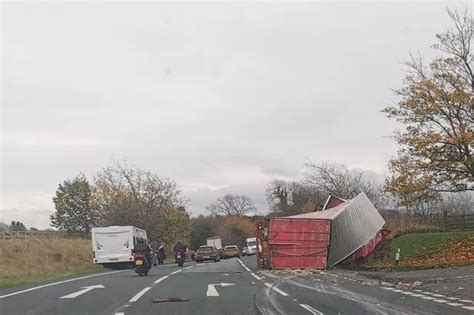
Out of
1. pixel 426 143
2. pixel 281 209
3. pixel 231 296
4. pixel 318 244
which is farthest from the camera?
pixel 281 209

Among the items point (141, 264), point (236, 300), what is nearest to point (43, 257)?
point (141, 264)

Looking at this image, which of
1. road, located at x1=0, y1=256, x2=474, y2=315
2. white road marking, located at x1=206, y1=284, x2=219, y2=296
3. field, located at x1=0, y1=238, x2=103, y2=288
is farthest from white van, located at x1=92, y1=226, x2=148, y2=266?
white road marking, located at x1=206, y1=284, x2=219, y2=296

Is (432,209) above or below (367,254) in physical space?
above

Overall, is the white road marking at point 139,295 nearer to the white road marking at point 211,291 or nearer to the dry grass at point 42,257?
the white road marking at point 211,291

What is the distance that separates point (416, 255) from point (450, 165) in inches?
234

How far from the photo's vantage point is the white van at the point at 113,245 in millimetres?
36000

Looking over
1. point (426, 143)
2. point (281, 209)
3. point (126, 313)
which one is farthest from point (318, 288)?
point (281, 209)

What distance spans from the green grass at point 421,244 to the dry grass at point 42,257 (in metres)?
18.6

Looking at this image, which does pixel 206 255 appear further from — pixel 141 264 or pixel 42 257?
pixel 141 264

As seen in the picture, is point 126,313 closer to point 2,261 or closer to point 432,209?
point 2,261

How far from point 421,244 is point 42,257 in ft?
80.5

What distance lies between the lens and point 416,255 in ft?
98.7

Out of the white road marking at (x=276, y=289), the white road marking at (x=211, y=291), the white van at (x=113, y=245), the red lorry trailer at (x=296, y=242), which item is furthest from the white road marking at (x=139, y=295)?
the white van at (x=113, y=245)

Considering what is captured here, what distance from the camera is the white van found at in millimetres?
36000
